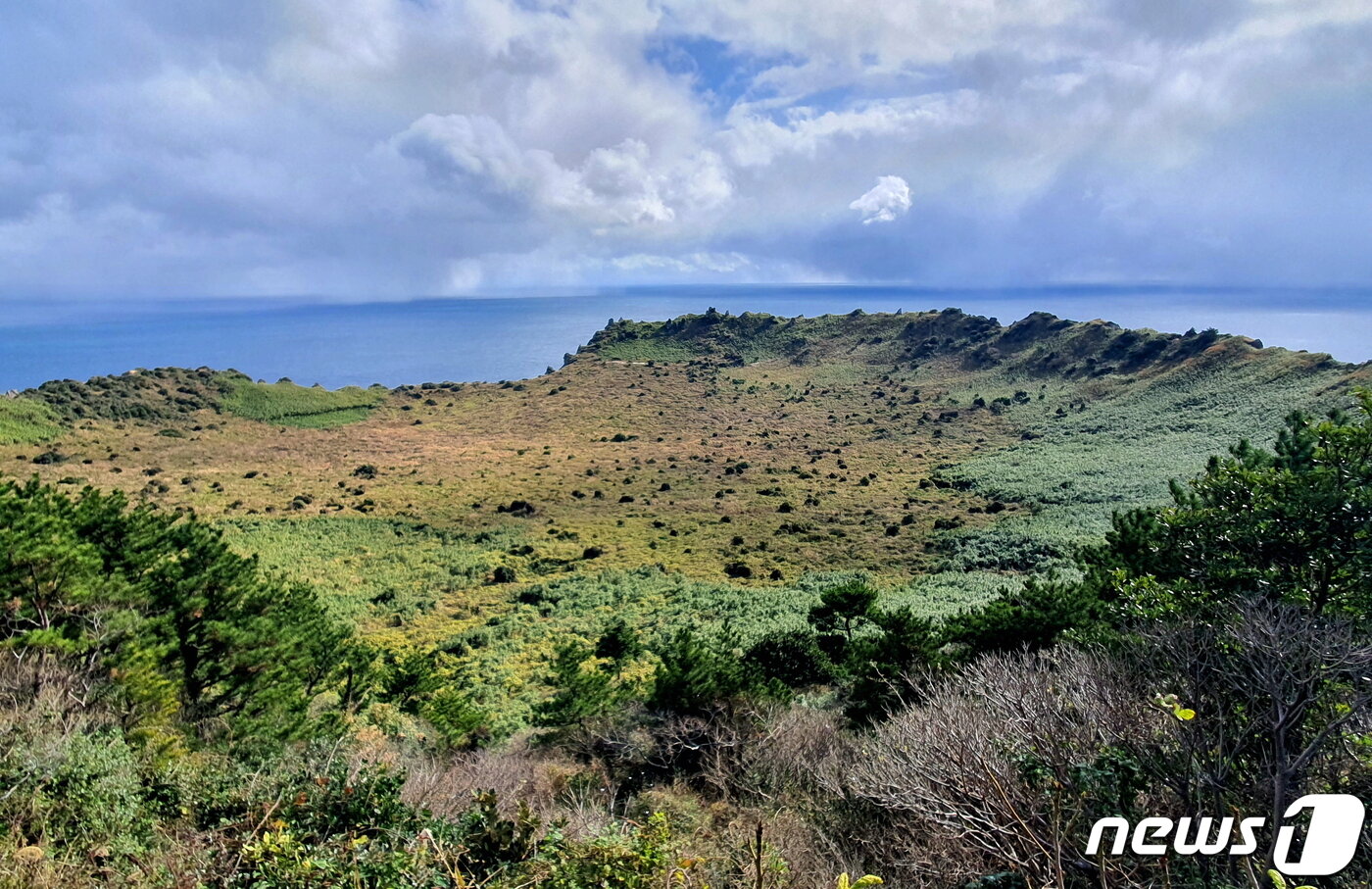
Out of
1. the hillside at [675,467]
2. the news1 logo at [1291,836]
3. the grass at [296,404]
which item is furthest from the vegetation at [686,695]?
the grass at [296,404]

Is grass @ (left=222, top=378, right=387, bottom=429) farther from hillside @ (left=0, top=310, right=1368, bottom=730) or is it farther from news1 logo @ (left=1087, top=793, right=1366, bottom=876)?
news1 logo @ (left=1087, top=793, right=1366, bottom=876)

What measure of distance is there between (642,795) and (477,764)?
3.70m

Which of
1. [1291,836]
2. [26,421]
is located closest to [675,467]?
[1291,836]

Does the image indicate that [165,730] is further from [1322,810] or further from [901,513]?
[901,513]

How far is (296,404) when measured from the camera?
9325 cm

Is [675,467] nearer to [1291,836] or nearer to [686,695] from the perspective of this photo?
[686,695]

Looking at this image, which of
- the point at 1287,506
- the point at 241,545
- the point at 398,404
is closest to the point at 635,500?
the point at 241,545

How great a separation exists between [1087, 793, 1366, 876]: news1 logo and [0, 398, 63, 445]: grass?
88.9 metres

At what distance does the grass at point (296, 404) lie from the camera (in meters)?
88.5

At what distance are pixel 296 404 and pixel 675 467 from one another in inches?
2475

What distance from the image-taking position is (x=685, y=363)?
12138 centimetres

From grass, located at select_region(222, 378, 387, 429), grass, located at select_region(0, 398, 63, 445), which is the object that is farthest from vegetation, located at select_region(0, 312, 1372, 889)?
grass, located at select_region(222, 378, 387, 429)

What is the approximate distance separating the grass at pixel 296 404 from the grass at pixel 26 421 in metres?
19.3

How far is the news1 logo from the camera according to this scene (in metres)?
4.82
